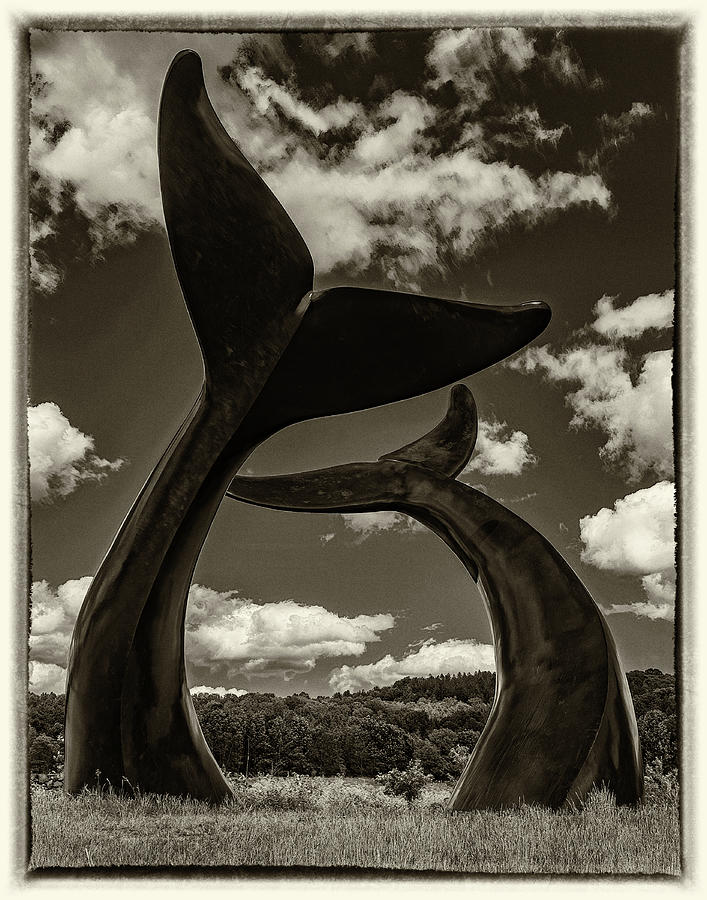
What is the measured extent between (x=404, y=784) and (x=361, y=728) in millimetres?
3700

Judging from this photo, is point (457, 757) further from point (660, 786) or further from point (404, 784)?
point (660, 786)

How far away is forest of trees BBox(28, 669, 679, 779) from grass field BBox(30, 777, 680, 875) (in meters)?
6.34

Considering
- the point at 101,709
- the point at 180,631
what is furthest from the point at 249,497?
the point at 101,709

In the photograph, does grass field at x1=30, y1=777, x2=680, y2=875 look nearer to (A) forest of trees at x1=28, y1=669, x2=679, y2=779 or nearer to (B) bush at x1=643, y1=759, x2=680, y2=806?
(B) bush at x1=643, y1=759, x2=680, y2=806

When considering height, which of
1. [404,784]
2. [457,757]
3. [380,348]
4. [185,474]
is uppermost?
[380,348]

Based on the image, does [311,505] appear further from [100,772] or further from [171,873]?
[171,873]

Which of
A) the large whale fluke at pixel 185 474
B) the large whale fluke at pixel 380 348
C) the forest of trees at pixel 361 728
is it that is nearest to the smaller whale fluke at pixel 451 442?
the large whale fluke at pixel 380 348

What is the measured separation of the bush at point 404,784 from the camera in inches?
397

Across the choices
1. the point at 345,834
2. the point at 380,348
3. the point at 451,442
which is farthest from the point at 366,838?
the point at 451,442

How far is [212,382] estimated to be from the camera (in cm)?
699

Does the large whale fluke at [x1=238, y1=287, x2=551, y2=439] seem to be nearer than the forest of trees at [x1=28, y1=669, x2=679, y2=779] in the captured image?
Yes

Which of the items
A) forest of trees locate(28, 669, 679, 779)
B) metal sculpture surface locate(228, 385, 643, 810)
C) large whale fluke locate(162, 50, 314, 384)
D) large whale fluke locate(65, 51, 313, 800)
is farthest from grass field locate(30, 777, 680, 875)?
forest of trees locate(28, 669, 679, 779)

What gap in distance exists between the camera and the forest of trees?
13.2 meters

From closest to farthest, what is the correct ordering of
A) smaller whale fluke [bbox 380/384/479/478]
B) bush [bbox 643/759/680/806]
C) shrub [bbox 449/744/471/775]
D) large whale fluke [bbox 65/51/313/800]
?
large whale fluke [bbox 65/51/313/800]
bush [bbox 643/759/680/806]
smaller whale fluke [bbox 380/384/479/478]
shrub [bbox 449/744/471/775]
